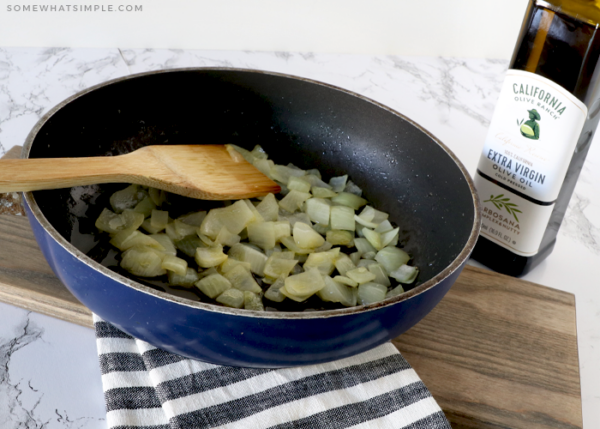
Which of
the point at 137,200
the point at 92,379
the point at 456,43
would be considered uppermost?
the point at 456,43

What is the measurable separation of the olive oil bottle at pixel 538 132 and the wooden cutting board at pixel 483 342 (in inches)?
3.9

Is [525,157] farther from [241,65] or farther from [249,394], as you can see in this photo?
[241,65]

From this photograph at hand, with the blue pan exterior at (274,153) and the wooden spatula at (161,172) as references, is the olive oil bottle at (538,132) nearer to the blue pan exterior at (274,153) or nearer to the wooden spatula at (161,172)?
the blue pan exterior at (274,153)

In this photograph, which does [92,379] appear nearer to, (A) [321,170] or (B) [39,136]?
(B) [39,136]

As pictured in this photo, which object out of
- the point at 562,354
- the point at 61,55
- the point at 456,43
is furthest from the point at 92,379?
the point at 456,43

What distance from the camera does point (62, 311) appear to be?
79 cm

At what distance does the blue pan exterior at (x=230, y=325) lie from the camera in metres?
0.57

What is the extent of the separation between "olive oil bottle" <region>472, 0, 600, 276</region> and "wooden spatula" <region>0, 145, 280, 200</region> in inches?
14.4

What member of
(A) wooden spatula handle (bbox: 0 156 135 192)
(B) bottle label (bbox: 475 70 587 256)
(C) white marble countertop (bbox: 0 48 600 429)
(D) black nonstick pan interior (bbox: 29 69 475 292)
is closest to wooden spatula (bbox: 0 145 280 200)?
(A) wooden spatula handle (bbox: 0 156 135 192)

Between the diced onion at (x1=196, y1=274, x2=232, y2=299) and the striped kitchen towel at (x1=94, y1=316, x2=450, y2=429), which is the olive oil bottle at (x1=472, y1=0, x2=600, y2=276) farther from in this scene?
the diced onion at (x1=196, y1=274, x2=232, y2=299)

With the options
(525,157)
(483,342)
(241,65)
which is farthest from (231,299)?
(241,65)

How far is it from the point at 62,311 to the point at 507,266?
709mm

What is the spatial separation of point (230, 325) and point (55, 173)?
30 cm

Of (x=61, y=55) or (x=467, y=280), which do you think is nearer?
(x=467, y=280)
